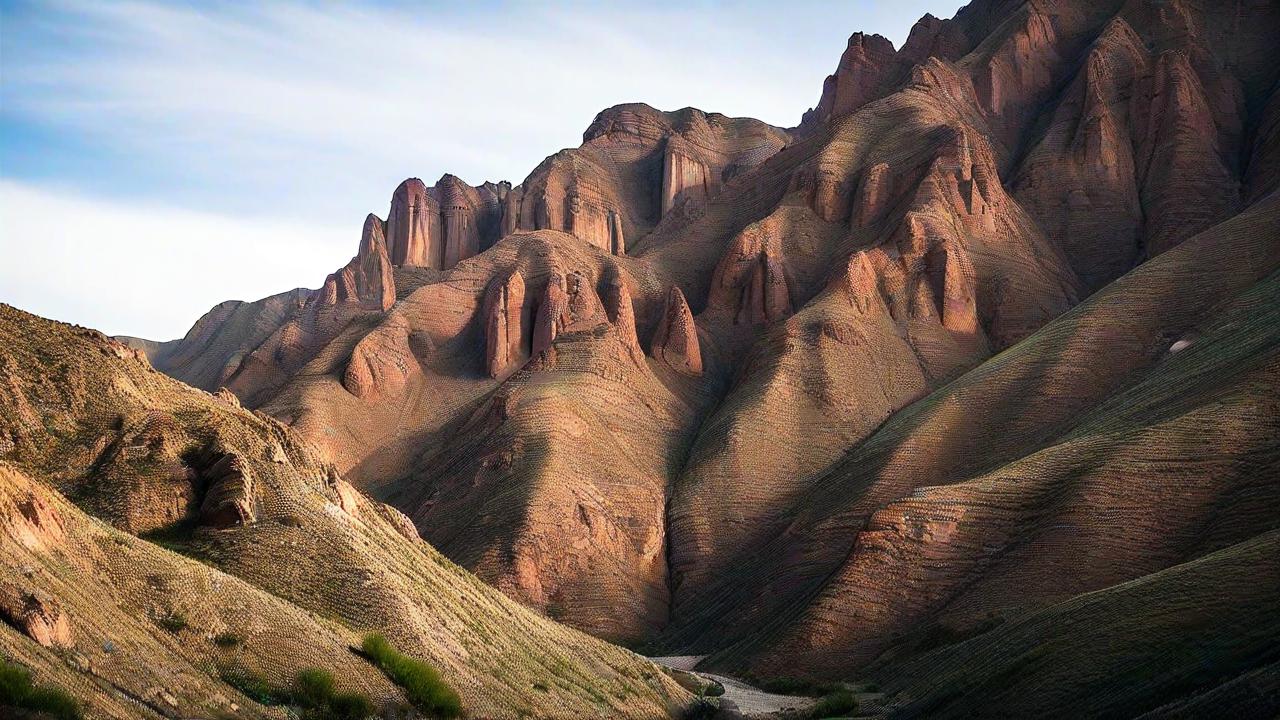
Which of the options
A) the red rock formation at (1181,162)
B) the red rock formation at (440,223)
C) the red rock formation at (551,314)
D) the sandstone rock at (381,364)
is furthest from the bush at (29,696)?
the red rock formation at (440,223)

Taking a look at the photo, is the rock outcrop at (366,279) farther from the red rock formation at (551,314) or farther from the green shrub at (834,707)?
the green shrub at (834,707)

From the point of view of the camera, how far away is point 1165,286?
308 feet

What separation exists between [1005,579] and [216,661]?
142 feet

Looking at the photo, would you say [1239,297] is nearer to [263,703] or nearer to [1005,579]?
[1005,579]

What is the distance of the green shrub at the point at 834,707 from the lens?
4881 cm

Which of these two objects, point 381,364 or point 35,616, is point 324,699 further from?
point 381,364

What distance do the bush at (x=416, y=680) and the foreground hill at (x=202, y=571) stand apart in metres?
0.43

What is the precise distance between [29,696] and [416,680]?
11228mm

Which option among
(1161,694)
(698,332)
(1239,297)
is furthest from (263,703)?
(698,332)

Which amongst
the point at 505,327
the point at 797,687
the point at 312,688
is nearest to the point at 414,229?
the point at 505,327

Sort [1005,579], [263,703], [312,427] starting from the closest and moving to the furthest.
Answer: [263,703], [1005,579], [312,427]

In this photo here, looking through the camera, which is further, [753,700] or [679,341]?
[679,341]

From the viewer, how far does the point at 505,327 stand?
386 ft

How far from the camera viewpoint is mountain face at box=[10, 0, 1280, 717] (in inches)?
1451
